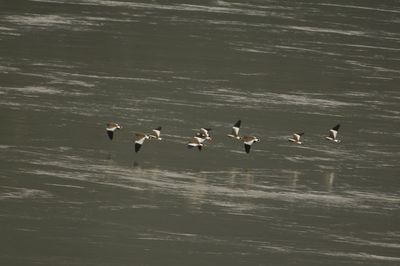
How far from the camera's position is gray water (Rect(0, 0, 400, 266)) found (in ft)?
44.4

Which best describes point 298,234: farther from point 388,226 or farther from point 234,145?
point 234,145

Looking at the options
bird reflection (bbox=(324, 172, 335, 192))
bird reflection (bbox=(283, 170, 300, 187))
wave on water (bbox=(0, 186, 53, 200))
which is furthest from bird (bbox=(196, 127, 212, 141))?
wave on water (bbox=(0, 186, 53, 200))

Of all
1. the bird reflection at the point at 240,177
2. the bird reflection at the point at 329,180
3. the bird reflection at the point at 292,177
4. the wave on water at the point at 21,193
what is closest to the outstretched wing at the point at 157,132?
the bird reflection at the point at 240,177

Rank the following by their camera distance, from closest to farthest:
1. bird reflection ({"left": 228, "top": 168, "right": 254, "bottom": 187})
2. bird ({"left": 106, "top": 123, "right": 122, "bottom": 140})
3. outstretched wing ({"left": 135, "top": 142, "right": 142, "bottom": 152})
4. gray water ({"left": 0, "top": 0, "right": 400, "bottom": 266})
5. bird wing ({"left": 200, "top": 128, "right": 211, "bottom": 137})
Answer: gray water ({"left": 0, "top": 0, "right": 400, "bottom": 266})
bird reflection ({"left": 228, "top": 168, "right": 254, "bottom": 187})
outstretched wing ({"left": 135, "top": 142, "right": 142, "bottom": 152})
bird ({"left": 106, "top": 123, "right": 122, "bottom": 140})
bird wing ({"left": 200, "top": 128, "right": 211, "bottom": 137})

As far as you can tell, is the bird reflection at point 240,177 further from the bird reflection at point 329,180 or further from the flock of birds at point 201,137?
the bird reflection at point 329,180

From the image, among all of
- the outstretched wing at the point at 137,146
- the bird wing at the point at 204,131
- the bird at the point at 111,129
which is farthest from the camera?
the bird wing at the point at 204,131

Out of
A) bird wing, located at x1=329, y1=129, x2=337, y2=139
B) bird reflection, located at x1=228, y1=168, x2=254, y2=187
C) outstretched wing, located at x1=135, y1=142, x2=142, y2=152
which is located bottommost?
bird reflection, located at x1=228, y1=168, x2=254, y2=187

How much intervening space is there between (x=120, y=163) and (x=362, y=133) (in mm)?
4283

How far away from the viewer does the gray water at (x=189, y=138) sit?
13523 mm

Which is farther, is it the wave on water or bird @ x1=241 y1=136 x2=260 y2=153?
bird @ x1=241 y1=136 x2=260 y2=153

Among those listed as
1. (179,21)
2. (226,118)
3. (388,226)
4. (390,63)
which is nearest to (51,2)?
(179,21)

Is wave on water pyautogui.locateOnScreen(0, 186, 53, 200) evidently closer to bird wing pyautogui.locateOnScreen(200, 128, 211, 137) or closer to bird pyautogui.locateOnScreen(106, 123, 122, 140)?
bird pyautogui.locateOnScreen(106, 123, 122, 140)

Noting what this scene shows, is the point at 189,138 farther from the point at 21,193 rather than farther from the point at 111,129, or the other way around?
the point at 21,193

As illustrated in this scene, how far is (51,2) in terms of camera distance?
92.1 feet
